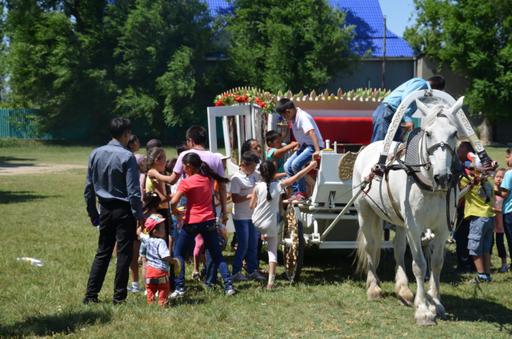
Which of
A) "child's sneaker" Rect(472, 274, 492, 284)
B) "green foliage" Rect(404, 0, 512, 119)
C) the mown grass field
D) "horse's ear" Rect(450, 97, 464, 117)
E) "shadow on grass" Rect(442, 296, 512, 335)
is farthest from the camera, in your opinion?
"green foliage" Rect(404, 0, 512, 119)

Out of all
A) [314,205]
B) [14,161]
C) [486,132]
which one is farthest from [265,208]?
[486,132]

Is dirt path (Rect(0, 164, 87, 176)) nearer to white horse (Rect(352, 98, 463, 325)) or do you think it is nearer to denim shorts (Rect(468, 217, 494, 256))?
white horse (Rect(352, 98, 463, 325))

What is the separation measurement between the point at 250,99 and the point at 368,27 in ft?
138

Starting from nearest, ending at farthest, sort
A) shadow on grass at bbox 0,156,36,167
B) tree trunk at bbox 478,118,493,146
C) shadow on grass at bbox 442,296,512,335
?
shadow on grass at bbox 442,296,512,335 → shadow on grass at bbox 0,156,36,167 → tree trunk at bbox 478,118,493,146

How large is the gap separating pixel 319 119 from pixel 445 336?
16.3 feet

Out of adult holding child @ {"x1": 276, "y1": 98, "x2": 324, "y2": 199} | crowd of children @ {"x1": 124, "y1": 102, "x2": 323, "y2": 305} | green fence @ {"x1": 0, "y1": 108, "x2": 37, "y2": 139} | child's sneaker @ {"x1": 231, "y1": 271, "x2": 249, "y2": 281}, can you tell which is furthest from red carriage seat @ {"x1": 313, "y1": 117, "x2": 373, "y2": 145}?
green fence @ {"x1": 0, "y1": 108, "x2": 37, "y2": 139}

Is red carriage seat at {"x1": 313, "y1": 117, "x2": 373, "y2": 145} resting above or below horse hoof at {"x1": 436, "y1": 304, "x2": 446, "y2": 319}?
above

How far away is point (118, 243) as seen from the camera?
7.62 metres

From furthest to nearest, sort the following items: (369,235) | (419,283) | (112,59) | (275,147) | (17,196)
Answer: (112,59) < (17,196) < (275,147) < (369,235) < (419,283)

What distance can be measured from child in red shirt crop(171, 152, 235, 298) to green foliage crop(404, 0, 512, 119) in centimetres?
4077

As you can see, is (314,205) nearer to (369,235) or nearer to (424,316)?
(369,235)

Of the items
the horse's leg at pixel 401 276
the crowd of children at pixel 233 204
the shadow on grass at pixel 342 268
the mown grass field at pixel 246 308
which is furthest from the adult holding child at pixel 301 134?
the mown grass field at pixel 246 308

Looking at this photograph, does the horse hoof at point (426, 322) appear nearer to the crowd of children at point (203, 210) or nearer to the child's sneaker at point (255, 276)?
the crowd of children at point (203, 210)

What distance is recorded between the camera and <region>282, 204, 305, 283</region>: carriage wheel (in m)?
8.87
